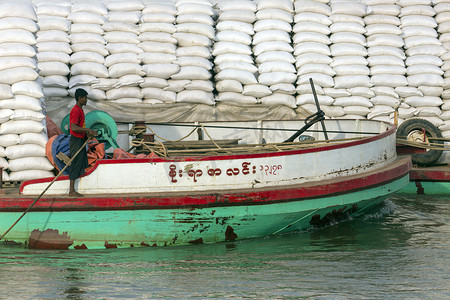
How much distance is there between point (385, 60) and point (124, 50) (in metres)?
4.58

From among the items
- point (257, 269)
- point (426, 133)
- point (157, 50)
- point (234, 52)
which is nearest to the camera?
point (257, 269)

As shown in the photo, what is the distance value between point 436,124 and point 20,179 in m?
7.08

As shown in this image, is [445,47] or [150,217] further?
[445,47]

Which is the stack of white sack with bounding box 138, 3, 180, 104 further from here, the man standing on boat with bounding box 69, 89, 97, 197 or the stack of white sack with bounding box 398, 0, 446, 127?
the stack of white sack with bounding box 398, 0, 446, 127

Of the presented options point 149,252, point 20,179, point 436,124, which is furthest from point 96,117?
point 436,124

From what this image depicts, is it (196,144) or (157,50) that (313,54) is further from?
(196,144)

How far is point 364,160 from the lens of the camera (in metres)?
8.37

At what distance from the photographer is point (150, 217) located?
736cm

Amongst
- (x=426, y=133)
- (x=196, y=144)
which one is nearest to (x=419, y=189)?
(x=426, y=133)

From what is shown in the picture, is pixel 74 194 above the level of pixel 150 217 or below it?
above

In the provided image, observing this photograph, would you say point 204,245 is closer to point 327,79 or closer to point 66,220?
point 66,220

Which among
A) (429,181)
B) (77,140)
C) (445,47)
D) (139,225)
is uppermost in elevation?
(445,47)

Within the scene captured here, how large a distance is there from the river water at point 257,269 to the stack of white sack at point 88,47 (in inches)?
162

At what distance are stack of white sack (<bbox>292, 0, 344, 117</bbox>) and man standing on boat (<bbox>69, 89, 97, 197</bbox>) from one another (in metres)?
5.01
